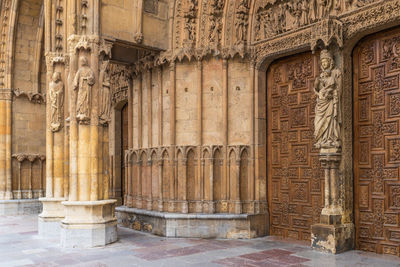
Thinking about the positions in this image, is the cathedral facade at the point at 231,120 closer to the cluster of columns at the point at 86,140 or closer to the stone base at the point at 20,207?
the cluster of columns at the point at 86,140

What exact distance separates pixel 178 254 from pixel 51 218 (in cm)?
400

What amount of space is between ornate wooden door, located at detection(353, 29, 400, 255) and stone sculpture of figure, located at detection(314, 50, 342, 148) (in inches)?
21.4

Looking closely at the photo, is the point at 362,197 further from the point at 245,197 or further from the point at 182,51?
the point at 182,51

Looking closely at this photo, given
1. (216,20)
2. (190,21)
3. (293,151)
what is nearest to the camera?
(293,151)

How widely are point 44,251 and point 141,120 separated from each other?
419 cm

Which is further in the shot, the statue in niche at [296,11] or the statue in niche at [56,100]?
the statue in niche at [56,100]

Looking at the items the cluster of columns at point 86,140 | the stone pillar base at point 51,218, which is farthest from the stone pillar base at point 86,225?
the stone pillar base at point 51,218

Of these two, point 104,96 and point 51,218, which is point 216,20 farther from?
point 51,218

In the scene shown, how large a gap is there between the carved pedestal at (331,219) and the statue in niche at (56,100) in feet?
21.1

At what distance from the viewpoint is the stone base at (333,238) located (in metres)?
7.76

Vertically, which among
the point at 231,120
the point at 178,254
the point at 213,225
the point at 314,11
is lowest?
the point at 178,254

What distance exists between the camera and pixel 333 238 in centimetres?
774

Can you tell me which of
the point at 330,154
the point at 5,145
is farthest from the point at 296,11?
the point at 5,145

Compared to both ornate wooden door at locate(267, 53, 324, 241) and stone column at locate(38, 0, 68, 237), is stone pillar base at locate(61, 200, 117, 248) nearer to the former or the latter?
stone column at locate(38, 0, 68, 237)
